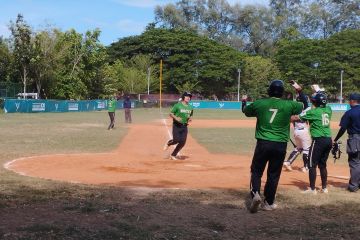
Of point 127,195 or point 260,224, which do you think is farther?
point 127,195

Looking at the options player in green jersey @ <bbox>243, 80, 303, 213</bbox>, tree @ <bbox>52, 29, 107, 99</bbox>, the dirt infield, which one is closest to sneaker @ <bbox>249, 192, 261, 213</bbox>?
player in green jersey @ <bbox>243, 80, 303, 213</bbox>

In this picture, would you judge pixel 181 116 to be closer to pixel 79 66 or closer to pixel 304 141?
pixel 304 141

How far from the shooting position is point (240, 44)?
10781cm

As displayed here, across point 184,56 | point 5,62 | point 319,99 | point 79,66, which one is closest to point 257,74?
point 184,56

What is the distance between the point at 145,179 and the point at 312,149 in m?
3.48

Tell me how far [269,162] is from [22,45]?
48180mm

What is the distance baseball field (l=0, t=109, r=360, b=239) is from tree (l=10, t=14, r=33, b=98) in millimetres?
39082

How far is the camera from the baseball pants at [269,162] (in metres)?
7.38

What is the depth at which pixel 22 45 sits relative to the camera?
170ft

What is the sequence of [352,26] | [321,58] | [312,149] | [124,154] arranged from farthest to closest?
[352,26] < [321,58] < [124,154] < [312,149]

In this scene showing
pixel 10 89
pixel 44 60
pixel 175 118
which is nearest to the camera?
pixel 175 118

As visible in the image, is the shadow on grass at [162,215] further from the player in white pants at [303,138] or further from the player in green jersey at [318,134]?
the player in white pants at [303,138]

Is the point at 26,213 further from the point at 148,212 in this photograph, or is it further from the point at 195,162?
the point at 195,162

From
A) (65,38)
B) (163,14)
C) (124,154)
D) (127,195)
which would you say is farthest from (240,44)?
(127,195)
